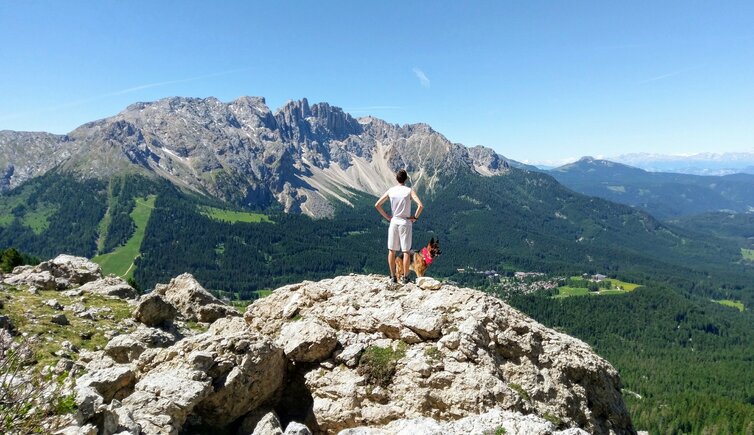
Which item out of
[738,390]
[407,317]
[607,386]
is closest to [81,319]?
[407,317]

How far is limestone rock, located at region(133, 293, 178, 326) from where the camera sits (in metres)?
26.7

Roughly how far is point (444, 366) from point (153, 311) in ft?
68.5

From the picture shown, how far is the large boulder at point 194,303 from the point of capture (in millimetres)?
30016

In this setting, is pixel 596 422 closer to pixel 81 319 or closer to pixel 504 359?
pixel 504 359

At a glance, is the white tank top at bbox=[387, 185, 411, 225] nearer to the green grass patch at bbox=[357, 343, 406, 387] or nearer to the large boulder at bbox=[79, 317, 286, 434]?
the green grass patch at bbox=[357, 343, 406, 387]

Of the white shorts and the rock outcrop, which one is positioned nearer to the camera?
the rock outcrop

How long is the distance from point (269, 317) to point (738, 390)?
179408 millimetres

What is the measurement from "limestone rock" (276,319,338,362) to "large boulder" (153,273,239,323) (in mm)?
16016

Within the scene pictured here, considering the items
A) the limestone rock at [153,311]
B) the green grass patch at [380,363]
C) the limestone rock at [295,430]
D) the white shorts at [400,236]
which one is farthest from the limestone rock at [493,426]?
the limestone rock at [153,311]

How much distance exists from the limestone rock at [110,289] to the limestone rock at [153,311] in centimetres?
740

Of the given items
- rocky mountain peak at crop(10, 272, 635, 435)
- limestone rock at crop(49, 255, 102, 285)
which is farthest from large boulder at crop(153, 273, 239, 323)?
rocky mountain peak at crop(10, 272, 635, 435)

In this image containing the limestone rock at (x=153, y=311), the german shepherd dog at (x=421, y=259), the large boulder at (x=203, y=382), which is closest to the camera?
the large boulder at (x=203, y=382)

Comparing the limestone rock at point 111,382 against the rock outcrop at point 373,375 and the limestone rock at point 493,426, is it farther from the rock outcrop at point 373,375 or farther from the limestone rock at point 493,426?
the limestone rock at point 493,426

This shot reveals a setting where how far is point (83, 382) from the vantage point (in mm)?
13258
